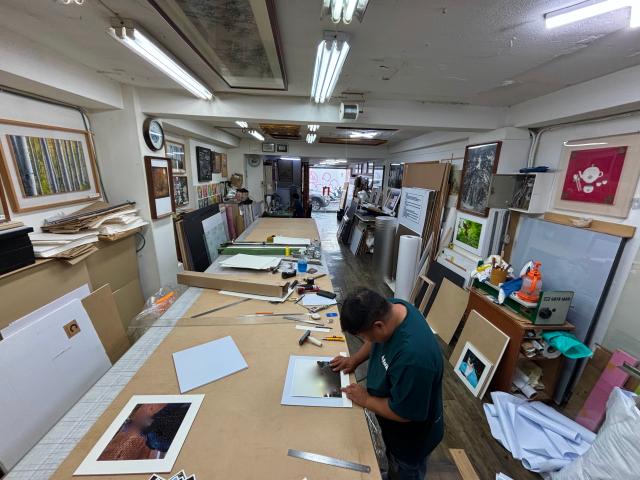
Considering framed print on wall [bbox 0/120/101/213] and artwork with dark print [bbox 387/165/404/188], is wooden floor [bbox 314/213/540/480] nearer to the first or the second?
framed print on wall [bbox 0/120/101/213]

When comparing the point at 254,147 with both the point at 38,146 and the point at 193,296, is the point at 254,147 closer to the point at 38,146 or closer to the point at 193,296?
the point at 38,146

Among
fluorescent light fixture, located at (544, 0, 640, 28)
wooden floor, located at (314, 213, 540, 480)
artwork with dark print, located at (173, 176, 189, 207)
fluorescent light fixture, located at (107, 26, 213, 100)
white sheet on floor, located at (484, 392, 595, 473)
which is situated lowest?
wooden floor, located at (314, 213, 540, 480)

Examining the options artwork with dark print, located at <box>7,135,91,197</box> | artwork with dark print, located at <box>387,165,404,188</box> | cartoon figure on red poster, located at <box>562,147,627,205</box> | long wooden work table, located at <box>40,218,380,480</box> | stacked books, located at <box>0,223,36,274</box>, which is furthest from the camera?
artwork with dark print, located at <box>387,165,404,188</box>

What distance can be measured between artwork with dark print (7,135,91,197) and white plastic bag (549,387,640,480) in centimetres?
400

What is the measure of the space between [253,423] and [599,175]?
9.92 feet

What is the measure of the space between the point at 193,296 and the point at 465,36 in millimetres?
2458

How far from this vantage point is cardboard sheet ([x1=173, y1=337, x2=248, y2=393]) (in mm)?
1205

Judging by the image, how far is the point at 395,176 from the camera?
6.15 meters

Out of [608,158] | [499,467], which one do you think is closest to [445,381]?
[499,467]

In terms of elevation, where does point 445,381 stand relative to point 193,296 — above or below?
below

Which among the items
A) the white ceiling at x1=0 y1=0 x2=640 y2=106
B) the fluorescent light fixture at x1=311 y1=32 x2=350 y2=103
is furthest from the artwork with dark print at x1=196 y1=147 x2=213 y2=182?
the fluorescent light fixture at x1=311 y1=32 x2=350 y2=103

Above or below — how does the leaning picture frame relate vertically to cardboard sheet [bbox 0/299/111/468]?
below

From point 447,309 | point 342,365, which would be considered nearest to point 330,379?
point 342,365

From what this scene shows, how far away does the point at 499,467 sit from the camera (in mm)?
1773
